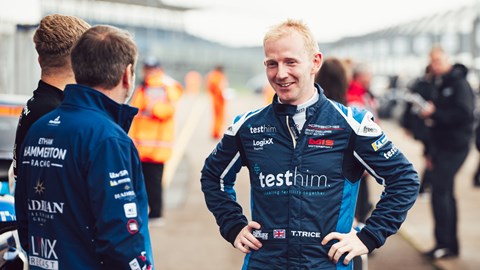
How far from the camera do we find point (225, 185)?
3430mm

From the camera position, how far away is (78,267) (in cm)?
281

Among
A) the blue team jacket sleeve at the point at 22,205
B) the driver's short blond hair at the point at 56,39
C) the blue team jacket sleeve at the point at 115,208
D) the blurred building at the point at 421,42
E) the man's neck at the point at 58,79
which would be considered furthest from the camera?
the blurred building at the point at 421,42

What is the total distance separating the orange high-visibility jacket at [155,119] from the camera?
859 cm

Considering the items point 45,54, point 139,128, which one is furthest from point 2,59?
point 45,54

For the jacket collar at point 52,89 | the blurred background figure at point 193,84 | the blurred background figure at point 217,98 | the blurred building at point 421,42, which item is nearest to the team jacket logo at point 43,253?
the jacket collar at point 52,89

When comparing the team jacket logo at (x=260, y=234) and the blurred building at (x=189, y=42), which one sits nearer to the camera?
the team jacket logo at (x=260, y=234)

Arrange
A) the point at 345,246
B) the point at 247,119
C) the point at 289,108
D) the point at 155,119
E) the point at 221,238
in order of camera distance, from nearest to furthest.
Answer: the point at 345,246
the point at 289,108
the point at 247,119
the point at 221,238
the point at 155,119

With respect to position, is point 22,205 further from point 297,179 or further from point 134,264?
point 297,179

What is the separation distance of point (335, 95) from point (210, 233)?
351 centimetres

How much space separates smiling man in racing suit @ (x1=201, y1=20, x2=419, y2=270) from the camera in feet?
10.2

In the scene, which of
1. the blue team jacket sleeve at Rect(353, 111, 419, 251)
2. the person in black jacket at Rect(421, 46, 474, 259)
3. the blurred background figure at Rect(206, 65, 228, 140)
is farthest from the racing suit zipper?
the blurred background figure at Rect(206, 65, 228, 140)

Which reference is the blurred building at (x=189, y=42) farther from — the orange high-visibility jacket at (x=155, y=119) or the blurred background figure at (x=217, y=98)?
the blurred background figure at (x=217, y=98)

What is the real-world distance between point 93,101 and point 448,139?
503 centimetres

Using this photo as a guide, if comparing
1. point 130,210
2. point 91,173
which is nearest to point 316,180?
point 130,210
